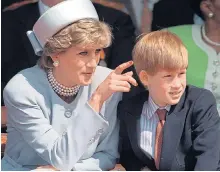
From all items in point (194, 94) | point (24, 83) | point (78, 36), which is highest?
point (78, 36)

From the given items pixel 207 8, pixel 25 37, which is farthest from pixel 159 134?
pixel 25 37

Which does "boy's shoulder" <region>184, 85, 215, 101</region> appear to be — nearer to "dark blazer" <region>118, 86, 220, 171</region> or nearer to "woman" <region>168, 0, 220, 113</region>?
"dark blazer" <region>118, 86, 220, 171</region>

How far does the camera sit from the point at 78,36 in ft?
7.68

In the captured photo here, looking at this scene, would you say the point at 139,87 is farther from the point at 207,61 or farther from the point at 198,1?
the point at 198,1

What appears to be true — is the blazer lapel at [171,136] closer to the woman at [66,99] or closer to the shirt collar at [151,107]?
the shirt collar at [151,107]

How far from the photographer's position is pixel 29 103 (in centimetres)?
238

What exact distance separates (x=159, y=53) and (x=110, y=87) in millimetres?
224

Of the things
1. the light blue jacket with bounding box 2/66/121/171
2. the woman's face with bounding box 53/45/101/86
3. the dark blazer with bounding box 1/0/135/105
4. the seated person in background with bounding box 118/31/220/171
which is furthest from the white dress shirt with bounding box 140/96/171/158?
the dark blazer with bounding box 1/0/135/105

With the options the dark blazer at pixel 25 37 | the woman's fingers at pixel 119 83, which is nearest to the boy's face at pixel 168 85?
the woman's fingers at pixel 119 83

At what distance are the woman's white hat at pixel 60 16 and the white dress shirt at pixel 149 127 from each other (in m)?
0.42

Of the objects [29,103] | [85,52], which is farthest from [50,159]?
[85,52]

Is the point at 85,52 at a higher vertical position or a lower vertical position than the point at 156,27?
higher

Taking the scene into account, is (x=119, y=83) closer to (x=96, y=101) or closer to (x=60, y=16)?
(x=96, y=101)

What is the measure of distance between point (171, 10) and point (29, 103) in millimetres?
1140
